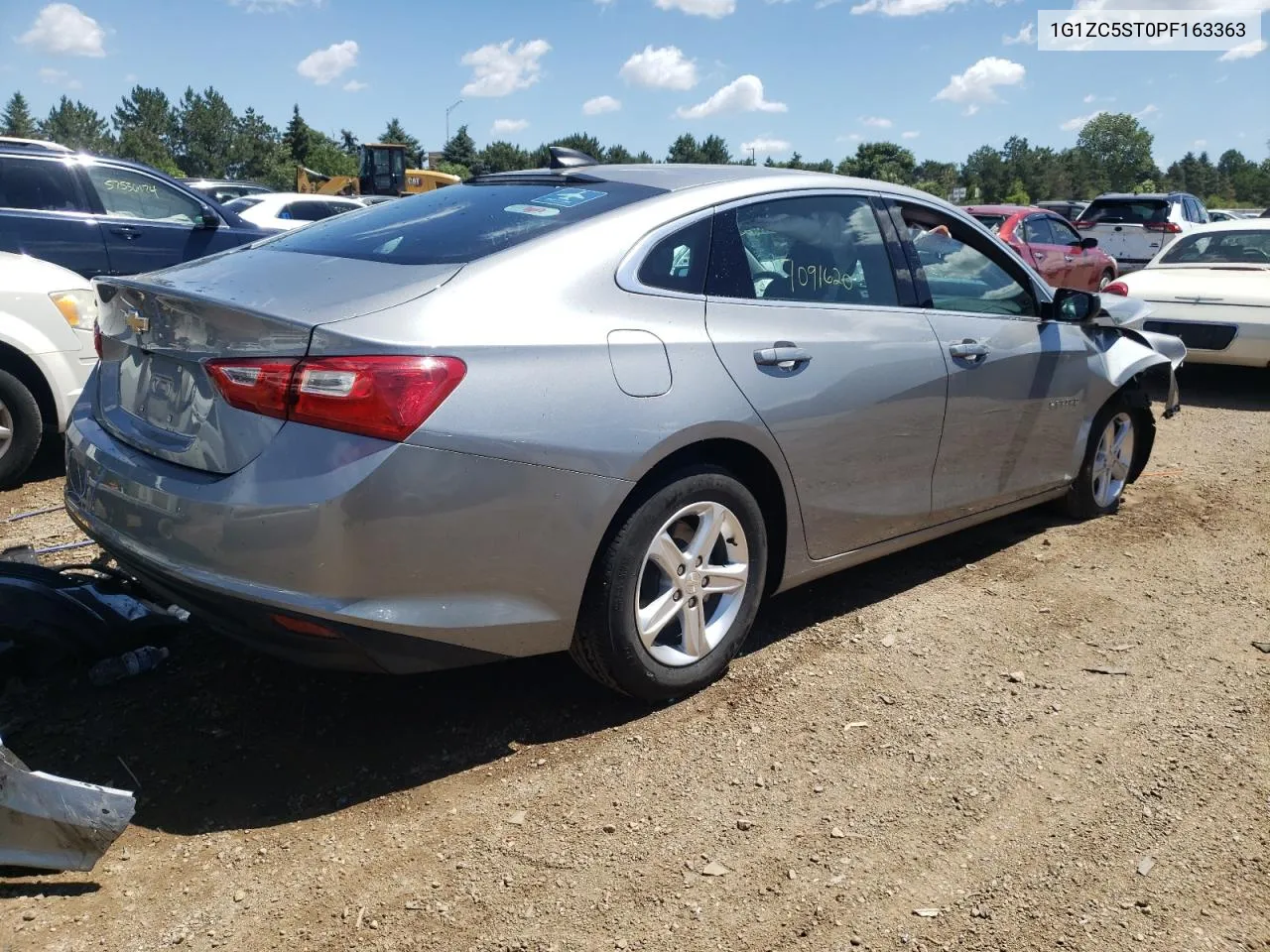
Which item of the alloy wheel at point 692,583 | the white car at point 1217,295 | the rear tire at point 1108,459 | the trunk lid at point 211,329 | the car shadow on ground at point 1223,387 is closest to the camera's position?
the trunk lid at point 211,329

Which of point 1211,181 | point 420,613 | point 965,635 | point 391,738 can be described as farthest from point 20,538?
point 1211,181

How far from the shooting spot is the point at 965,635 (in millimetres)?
3842

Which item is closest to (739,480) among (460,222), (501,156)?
(460,222)

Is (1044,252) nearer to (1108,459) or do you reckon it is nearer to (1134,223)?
(1134,223)

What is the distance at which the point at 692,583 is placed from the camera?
3148mm

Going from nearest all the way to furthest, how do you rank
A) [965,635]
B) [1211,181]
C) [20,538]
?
[965,635] < [20,538] < [1211,181]

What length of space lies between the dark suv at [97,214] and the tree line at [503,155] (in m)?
67.0

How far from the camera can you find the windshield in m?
9.24

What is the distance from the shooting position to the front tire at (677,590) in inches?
114

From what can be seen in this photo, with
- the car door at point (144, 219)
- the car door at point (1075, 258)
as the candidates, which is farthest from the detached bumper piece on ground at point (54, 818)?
the car door at point (1075, 258)

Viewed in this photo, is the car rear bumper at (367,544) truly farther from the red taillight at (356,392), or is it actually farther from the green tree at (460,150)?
the green tree at (460,150)

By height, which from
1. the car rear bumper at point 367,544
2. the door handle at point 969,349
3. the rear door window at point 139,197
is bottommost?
the car rear bumper at point 367,544

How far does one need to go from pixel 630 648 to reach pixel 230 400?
128 centimetres

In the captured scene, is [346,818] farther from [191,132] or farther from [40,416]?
[191,132]
